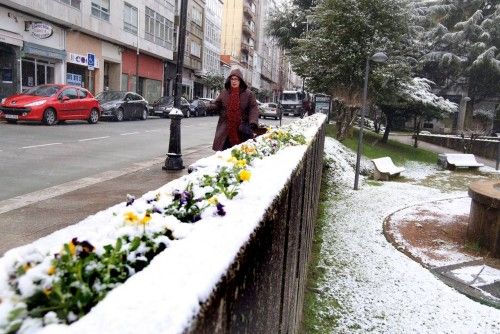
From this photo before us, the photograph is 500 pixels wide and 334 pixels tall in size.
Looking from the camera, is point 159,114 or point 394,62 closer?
point 394,62

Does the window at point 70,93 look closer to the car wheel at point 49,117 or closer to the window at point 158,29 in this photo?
the car wheel at point 49,117

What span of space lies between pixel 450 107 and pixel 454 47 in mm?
16175

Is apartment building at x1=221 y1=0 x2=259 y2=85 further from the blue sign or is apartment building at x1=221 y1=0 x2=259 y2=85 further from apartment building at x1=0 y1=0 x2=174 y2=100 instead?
the blue sign

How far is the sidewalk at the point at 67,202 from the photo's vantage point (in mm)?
4898

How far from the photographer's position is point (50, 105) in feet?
58.0

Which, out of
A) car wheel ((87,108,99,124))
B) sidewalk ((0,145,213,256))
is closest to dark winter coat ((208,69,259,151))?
sidewalk ((0,145,213,256))

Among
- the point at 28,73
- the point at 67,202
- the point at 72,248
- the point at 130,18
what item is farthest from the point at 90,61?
the point at 72,248

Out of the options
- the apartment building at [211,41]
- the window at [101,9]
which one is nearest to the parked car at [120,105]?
the window at [101,9]

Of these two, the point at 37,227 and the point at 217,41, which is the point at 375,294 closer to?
the point at 37,227

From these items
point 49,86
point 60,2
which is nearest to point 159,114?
point 60,2

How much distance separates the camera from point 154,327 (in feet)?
2.65

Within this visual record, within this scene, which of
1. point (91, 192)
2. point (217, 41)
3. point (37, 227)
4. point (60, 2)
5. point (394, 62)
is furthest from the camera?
point (217, 41)

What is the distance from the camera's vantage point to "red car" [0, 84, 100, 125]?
16938mm

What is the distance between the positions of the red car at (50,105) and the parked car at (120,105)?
1.95 metres
